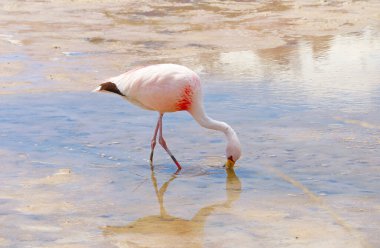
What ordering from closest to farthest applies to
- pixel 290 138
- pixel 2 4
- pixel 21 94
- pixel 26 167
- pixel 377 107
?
1. pixel 26 167
2. pixel 290 138
3. pixel 377 107
4. pixel 21 94
5. pixel 2 4

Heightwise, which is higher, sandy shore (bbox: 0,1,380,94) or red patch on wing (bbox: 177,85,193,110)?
red patch on wing (bbox: 177,85,193,110)

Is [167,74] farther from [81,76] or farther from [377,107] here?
[81,76]

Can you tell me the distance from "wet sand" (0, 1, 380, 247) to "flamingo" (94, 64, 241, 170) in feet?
0.94

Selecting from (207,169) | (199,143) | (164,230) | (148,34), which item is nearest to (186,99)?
(207,169)

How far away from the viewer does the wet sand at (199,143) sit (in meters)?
5.68

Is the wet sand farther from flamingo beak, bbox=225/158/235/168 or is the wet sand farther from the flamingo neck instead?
the flamingo neck

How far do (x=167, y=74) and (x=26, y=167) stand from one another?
4.45 ft

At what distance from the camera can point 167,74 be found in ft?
23.7

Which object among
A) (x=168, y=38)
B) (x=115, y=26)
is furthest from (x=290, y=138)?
(x=115, y=26)

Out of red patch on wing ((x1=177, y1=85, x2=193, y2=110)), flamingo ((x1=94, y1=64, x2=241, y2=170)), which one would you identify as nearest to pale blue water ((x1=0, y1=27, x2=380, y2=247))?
flamingo ((x1=94, y1=64, x2=241, y2=170))

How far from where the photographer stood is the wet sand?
5676 mm

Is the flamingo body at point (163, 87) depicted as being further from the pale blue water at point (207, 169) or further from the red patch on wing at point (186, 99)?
the pale blue water at point (207, 169)

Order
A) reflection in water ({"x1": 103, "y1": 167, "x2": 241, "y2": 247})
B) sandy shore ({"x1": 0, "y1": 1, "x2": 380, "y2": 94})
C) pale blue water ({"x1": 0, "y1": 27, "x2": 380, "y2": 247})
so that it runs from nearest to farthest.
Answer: reflection in water ({"x1": 103, "y1": 167, "x2": 241, "y2": 247}) < pale blue water ({"x1": 0, "y1": 27, "x2": 380, "y2": 247}) < sandy shore ({"x1": 0, "y1": 1, "x2": 380, "y2": 94})

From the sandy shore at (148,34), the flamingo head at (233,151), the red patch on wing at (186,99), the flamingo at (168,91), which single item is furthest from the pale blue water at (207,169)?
the sandy shore at (148,34)
